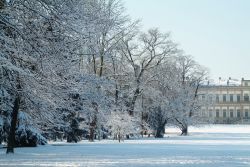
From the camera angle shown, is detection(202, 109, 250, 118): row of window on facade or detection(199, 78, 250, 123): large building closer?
detection(199, 78, 250, 123): large building

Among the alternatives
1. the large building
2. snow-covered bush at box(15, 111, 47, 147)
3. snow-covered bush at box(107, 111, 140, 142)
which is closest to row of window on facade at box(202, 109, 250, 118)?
the large building

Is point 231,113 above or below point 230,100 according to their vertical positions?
below

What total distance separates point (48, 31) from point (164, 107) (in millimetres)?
33061

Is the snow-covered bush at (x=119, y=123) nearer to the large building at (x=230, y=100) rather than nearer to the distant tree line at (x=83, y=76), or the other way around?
the distant tree line at (x=83, y=76)

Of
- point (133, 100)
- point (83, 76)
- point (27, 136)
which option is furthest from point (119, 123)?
point (27, 136)

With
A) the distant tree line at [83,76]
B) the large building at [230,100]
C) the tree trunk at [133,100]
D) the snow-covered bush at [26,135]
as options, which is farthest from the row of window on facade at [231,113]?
the snow-covered bush at [26,135]

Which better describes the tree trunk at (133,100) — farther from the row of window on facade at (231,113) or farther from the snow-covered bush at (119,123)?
the row of window on facade at (231,113)

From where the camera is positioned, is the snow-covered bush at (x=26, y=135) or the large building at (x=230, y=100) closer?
the snow-covered bush at (x=26, y=135)

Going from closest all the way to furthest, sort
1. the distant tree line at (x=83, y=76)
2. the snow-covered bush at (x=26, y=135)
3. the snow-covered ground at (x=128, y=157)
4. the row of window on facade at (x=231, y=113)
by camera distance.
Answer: the distant tree line at (x=83, y=76) → the snow-covered ground at (x=128, y=157) → the snow-covered bush at (x=26, y=135) → the row of window on facade at (x=231, y=113)

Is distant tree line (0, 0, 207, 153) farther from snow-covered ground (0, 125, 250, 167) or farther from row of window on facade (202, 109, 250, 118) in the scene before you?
row of window on facade (202, 109, 250, 118)

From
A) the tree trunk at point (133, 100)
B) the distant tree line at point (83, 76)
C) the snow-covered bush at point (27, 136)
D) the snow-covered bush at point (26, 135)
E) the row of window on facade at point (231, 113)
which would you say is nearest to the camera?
the distant tree line at point (83, 76)

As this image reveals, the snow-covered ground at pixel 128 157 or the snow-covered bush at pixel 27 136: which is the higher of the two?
the snow-covered bush at pixel 27 136

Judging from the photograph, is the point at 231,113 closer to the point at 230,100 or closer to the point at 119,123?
the point at 230,100

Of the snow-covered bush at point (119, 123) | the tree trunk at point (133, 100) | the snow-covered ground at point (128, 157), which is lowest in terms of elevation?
the snow-covered ground at point (128, 157)
